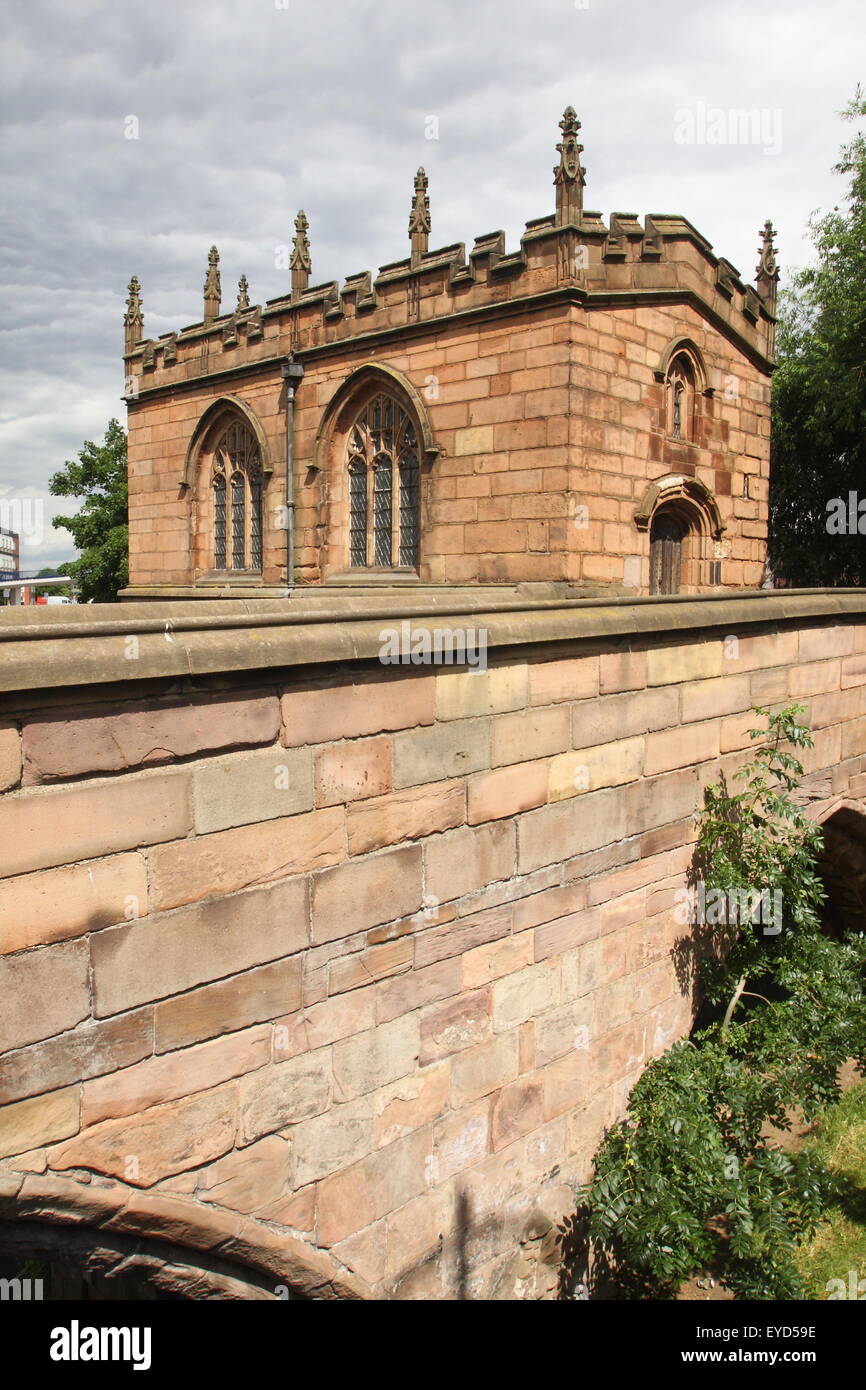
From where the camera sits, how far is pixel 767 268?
14.6 metres

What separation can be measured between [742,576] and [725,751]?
7.56m

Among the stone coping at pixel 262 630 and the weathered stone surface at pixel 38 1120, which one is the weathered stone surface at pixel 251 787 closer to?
the stone coping at pixel 262 630

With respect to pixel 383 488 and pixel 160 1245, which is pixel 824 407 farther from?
pixel 160 1245

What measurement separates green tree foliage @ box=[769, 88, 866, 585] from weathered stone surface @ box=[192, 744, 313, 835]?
19.1 m

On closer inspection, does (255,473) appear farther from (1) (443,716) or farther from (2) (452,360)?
(1) (443,716)

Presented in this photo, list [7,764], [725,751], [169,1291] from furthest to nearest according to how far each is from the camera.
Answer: [725,751] → [169,1291] → [7,764]

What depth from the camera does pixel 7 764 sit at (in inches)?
128

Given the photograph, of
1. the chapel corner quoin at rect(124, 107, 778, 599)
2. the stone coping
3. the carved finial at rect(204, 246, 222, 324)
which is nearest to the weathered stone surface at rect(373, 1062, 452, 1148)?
the stone coping

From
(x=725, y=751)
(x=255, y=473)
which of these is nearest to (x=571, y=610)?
(x=725, y=751)

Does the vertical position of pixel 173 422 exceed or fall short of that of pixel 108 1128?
it exceeds it

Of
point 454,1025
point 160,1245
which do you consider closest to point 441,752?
point 454,1025

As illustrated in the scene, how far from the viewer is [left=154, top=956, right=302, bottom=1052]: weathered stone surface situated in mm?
3838

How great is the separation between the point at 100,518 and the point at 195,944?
30.9m

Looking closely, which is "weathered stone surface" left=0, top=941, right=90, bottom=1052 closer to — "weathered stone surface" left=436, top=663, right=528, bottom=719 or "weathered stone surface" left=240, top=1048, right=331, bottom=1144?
"weathered stone surface" left=240, top=1048, right=331, bottom=1144
